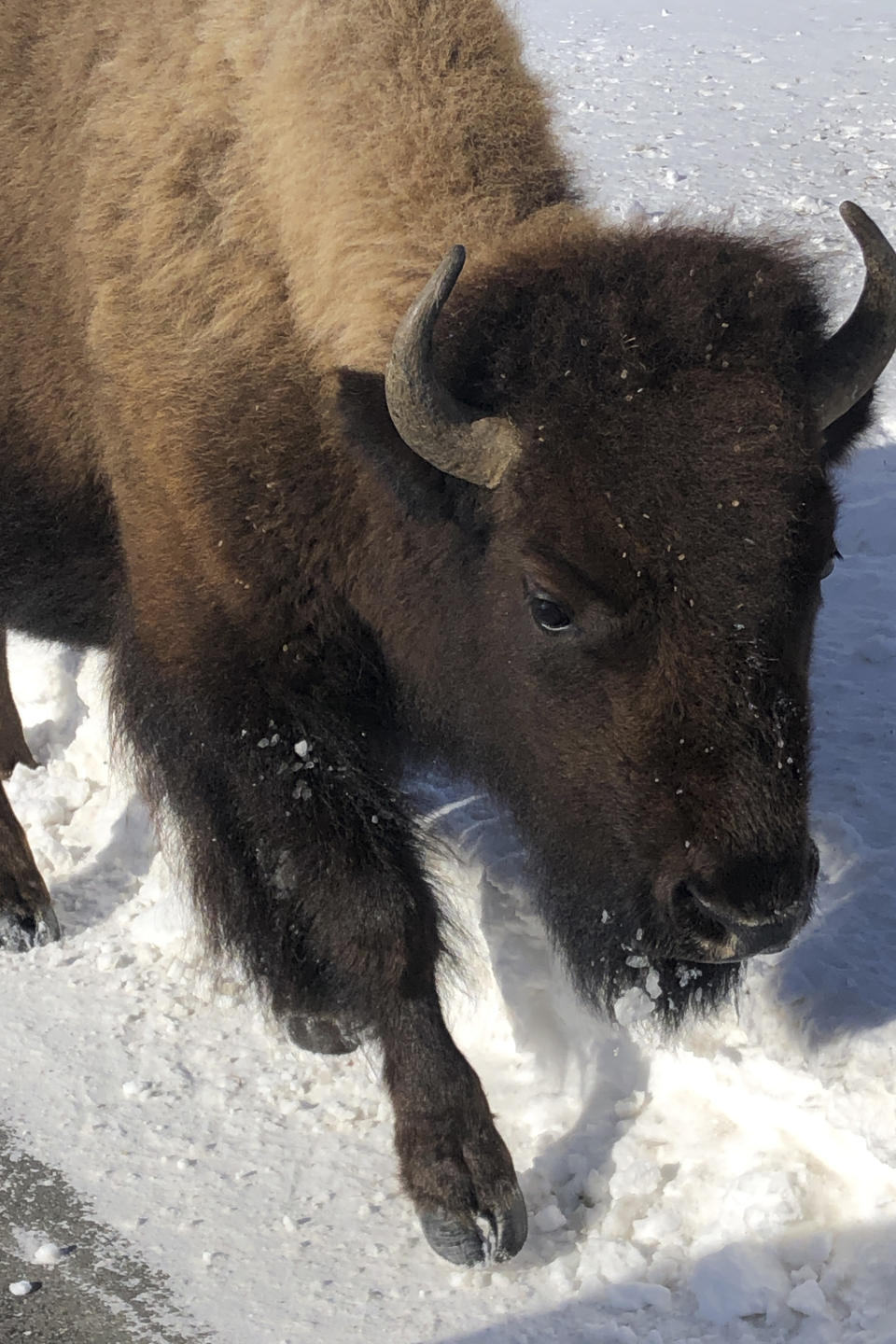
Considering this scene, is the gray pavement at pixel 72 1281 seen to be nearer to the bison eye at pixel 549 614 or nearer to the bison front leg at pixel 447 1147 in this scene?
the bison front leg at pixel 447 1147

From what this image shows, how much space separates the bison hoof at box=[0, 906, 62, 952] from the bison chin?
183cm

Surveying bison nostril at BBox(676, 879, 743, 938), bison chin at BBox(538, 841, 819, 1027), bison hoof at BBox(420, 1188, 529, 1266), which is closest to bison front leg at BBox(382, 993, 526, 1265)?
bison hoof at BBox(420, 1188, 529, 1266)

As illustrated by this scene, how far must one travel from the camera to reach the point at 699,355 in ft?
9.32

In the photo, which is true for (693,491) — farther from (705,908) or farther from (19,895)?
(19,895)

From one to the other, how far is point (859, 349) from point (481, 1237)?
2078mm

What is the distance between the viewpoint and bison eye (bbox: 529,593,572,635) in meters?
2.91

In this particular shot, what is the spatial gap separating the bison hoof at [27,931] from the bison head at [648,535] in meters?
2.04

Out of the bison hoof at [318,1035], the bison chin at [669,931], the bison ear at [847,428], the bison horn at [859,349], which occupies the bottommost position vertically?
the bison hoof at [318,1035]

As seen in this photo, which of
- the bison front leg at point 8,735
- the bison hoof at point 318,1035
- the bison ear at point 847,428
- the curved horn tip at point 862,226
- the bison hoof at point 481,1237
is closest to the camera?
the curved horn tip at point 862,226

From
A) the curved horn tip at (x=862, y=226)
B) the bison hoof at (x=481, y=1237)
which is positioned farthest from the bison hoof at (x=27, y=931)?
the curved horn tip at (x=862, y=226)

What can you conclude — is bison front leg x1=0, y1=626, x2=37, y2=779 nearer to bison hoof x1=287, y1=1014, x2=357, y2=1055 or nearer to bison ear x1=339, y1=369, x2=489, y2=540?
bison hoof x1=287, y1=1014, x2=357, y2=1055

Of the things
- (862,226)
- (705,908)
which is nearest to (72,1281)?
(705,908)

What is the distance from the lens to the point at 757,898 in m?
2.65

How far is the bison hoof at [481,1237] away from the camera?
3.30 meters
